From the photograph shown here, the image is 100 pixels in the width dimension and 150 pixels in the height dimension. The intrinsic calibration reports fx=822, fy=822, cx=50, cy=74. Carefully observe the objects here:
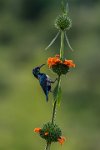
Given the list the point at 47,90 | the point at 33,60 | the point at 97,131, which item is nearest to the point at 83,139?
the point at 97,131

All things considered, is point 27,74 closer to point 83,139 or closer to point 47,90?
point 83,139

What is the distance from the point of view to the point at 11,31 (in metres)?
86.2

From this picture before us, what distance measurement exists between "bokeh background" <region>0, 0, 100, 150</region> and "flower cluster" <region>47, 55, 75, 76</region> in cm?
3276

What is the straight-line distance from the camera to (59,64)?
32.3 ft

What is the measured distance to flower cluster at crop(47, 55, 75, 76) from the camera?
31.9 feet

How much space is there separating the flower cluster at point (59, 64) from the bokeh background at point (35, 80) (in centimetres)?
3276

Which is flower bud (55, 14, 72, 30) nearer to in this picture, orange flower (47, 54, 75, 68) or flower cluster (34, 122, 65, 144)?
orange flower (47, 54, 75, 68)

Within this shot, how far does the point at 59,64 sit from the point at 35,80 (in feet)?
166

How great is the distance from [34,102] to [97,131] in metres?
7.40

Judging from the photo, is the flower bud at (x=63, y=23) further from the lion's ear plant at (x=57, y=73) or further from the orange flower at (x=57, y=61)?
the orange flower at (x=57, y=61)

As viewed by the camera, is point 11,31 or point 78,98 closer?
point 78,98

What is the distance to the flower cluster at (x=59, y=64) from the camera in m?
9.71

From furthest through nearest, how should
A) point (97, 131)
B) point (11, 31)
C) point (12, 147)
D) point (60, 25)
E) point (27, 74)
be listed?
1. point (11, 31)
2. point (27, 74)
3. point (97, 131)
4. point (12, 147)
5. point (60, 25)

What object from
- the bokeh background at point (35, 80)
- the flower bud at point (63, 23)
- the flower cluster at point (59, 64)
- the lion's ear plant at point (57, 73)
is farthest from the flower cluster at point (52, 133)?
the bokeh background at point (35, 80)
